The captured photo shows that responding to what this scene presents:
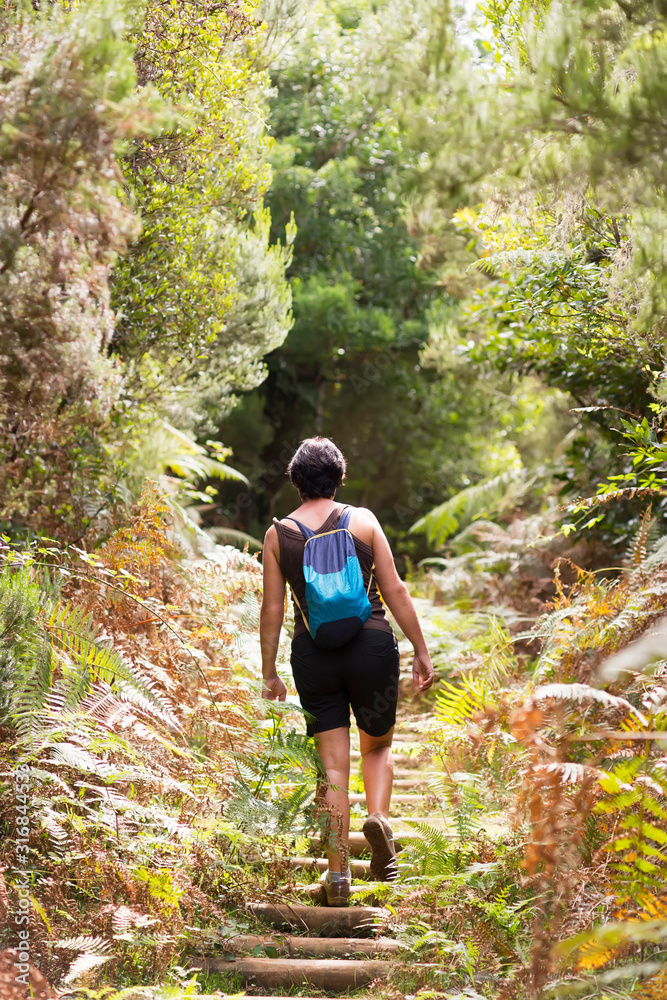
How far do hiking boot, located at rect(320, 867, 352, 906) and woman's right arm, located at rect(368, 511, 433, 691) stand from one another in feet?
2.93

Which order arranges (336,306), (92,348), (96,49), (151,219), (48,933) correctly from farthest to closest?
(336,306), (151,219), (48,933), (92,348), (96,49)

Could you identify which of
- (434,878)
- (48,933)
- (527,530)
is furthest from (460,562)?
(48,933)

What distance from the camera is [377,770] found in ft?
12.5

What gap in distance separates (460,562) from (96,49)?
28.6ft

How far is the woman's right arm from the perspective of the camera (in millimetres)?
3861

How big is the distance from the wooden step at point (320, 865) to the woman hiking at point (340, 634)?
1.16ft

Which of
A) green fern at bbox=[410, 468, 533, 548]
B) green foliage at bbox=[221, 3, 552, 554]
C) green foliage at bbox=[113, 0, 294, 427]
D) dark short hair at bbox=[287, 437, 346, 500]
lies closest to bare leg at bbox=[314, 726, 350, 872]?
dark short hair at bbox=[287, 437, 346, 500]

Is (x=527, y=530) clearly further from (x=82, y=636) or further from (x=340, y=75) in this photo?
(x=340, y=75)

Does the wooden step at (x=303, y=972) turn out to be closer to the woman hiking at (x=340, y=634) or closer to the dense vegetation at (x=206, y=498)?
the dense vegetation at (x=206, y=498)

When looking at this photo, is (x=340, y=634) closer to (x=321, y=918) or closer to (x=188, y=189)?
(x=321, y=918)

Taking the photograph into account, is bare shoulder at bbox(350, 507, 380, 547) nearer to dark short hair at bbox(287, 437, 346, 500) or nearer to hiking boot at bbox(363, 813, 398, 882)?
dark short hair at bbox(287, 437, 346, 500)

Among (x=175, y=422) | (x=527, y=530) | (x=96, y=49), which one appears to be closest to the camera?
(x=96, y=49)

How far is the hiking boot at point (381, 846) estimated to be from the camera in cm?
357

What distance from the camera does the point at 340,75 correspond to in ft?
48.6
